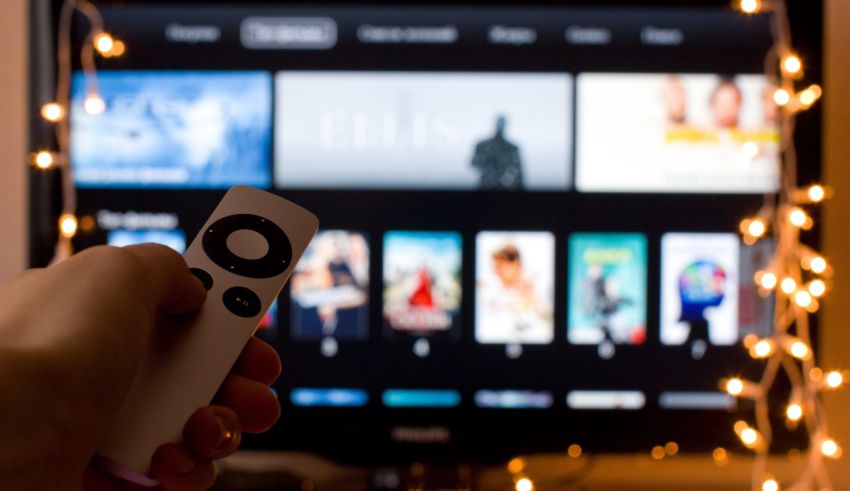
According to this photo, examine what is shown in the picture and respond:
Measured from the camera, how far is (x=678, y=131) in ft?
3.04

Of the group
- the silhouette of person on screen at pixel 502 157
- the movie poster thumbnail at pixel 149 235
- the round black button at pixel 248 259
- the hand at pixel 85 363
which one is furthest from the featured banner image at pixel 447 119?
the hand at pixel 85 363

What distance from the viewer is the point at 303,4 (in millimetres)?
935

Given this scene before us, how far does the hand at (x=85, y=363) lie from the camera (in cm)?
49

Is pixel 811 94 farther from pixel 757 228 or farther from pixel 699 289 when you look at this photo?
pixel 699 289

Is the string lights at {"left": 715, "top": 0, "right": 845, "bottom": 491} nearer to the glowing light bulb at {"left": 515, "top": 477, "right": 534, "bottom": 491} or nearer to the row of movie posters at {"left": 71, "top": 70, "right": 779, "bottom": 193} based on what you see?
the row of movie posters at {"left": 71, "top": 70, "right": 779, "bottom": 193}

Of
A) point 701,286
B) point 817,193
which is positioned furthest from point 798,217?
point 701,286

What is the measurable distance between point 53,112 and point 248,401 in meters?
0.51

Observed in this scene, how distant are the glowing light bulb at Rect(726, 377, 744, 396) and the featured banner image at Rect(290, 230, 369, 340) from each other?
1.60ft

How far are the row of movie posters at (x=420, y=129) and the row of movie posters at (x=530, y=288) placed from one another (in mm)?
76

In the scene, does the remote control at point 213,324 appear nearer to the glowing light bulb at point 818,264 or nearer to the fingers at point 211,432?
the fingers at point 211,432

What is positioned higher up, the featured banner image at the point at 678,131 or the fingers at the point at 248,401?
the featured banner image at the point at 678,131

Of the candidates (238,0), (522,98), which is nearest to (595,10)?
(522,98)

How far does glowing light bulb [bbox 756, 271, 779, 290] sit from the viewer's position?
92 centimetres

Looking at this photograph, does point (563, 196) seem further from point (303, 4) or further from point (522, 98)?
point (303, 4)
